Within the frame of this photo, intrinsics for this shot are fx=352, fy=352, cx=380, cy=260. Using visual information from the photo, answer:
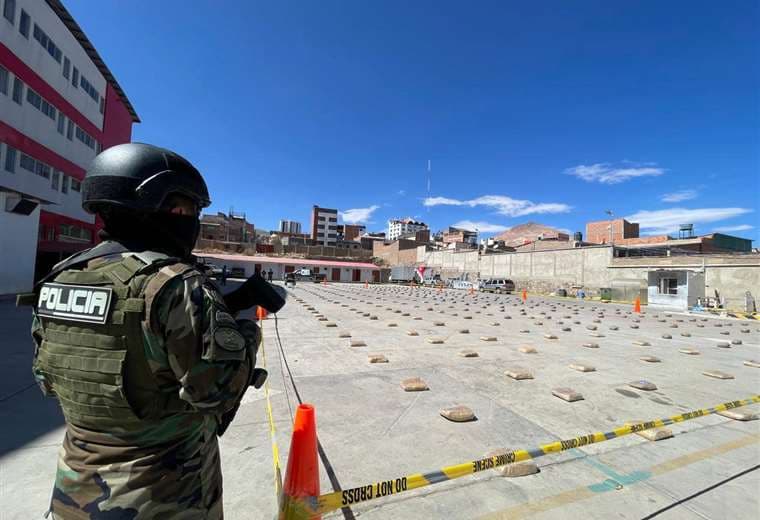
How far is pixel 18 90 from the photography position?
1584 cm

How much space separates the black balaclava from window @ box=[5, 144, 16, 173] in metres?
21.0

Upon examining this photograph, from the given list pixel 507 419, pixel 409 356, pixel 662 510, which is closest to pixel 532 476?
pixel 662 510

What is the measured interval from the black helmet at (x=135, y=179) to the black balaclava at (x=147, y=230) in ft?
0.15

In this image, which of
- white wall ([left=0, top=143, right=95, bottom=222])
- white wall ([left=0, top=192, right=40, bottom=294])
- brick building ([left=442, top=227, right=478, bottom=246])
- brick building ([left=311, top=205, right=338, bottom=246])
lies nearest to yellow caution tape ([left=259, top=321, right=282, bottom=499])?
white wall ([left=0, top=143, right=95, bottom=222])

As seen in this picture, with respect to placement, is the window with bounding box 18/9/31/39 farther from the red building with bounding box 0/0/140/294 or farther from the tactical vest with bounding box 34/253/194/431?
the tactical vest with bounding box 34/253/194/431

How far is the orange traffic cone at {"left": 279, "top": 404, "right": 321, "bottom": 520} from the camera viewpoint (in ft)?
6.19

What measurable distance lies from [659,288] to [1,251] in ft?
114

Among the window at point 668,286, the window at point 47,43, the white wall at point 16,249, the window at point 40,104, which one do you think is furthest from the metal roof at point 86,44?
the window at point 668,286

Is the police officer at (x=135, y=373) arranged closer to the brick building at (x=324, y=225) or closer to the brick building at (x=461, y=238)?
the brick building at (x=461, y=238)

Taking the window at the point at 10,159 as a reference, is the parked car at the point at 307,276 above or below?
below

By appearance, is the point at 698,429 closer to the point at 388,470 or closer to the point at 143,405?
the point at 388,470

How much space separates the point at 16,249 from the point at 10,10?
403 inches

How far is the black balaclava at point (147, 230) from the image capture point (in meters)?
1.34

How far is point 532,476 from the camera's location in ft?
8.95
